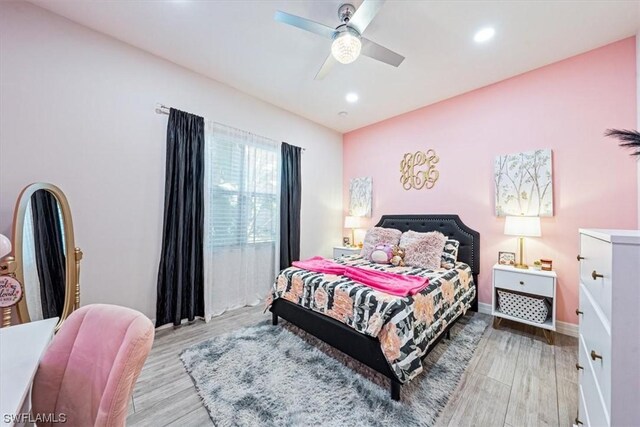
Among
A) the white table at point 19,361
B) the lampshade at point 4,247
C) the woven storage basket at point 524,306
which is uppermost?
the lampshade at point 4,247

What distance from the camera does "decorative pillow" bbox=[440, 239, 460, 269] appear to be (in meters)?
2.93

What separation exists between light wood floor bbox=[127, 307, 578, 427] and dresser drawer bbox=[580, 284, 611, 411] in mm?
627

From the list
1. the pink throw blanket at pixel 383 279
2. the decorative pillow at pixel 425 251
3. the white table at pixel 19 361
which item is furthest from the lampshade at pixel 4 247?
the decorative pillow at pixel 425 251

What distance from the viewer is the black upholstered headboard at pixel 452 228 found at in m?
3.15

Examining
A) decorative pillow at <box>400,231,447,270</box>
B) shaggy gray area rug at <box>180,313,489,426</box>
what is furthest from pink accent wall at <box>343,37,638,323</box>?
shaggy gray area rug at <box>180,313,489,426</box>

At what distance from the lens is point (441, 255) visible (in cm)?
293

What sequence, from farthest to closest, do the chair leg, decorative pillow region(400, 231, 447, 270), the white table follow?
decorative pillow region(400, 231, 447, 270), the chair leg, the white table

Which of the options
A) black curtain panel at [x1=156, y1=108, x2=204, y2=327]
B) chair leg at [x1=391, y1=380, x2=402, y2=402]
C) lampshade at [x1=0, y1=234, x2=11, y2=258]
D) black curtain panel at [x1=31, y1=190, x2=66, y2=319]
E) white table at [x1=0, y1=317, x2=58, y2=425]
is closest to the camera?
white table at [x1=0, y1=317, x2=58, y2=425]

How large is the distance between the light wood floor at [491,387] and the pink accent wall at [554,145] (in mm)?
780

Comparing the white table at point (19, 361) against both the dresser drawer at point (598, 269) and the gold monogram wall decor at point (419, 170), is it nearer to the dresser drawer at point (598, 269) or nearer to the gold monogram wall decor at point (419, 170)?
the dresser drawer at point (598, 269)

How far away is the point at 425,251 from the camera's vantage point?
291cm

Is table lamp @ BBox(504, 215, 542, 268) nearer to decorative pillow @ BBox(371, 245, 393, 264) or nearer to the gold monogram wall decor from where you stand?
the gold monogram wall decor

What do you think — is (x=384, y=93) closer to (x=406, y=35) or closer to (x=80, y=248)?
(x=406, y=35)

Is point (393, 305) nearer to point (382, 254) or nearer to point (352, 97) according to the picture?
point (382, 254)
